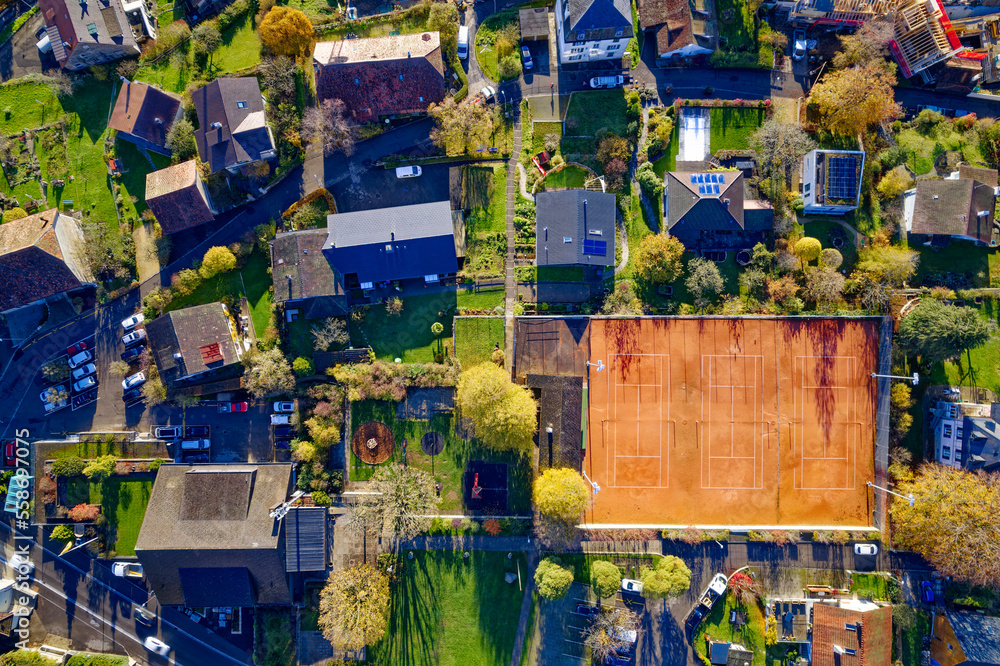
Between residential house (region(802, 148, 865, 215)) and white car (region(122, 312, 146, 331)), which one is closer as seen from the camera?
residential house (region(802, 148, 865, 215))

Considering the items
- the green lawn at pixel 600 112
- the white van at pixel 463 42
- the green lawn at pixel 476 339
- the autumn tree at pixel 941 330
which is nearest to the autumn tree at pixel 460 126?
the white van at pixel 463 42

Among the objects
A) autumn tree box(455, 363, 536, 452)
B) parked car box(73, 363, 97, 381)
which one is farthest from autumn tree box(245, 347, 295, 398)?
autumn tree box(455, 363, 536, 452)

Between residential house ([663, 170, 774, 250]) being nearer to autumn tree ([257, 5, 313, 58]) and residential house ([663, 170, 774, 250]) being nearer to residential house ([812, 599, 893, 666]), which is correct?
residential house ([812, 599, 893, 666])

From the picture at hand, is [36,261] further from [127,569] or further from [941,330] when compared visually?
[941,330]

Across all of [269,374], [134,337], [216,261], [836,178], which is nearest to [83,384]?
[134,337]

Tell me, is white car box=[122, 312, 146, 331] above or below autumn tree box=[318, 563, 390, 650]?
above

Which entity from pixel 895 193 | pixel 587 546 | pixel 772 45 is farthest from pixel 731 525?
pixel 772 45
